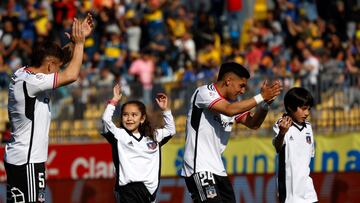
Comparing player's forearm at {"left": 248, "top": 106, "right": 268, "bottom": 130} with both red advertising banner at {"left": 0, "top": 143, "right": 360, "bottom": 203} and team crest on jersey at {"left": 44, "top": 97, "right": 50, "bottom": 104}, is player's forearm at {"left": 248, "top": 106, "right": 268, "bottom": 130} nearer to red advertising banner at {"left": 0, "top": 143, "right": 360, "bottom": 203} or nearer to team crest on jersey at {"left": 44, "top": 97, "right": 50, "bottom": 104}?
team crest on jersey at {"left": 44, "top": 97, "right": 50, "bottom": 104}

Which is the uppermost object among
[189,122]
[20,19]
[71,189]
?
[20,19]

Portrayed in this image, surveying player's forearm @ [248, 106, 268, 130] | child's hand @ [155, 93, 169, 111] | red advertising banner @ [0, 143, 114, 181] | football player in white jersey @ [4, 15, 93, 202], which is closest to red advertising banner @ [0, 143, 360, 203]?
player's forearm @ [248, 106, 268, 130]

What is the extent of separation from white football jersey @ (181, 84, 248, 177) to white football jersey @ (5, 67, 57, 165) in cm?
153

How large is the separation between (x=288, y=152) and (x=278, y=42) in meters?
13.5

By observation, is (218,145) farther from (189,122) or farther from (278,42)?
(278,42)

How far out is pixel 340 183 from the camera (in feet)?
49.9

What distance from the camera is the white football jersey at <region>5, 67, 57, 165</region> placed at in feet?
35.3

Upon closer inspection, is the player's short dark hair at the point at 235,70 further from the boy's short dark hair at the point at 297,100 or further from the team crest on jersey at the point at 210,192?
the team crest on jersey at the point at 210,192

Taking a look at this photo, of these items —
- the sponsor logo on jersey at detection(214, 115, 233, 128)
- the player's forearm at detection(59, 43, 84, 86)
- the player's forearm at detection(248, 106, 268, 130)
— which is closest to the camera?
the player's forearm at detection(59, 43, 84, 86)

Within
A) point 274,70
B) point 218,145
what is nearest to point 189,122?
point 218,145

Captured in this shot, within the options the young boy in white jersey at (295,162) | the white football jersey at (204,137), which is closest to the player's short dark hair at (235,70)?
the white football jersey at (204,137)

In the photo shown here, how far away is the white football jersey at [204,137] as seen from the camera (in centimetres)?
1146

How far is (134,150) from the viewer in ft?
39.6

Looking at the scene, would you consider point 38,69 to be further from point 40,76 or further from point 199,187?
point 199,187
